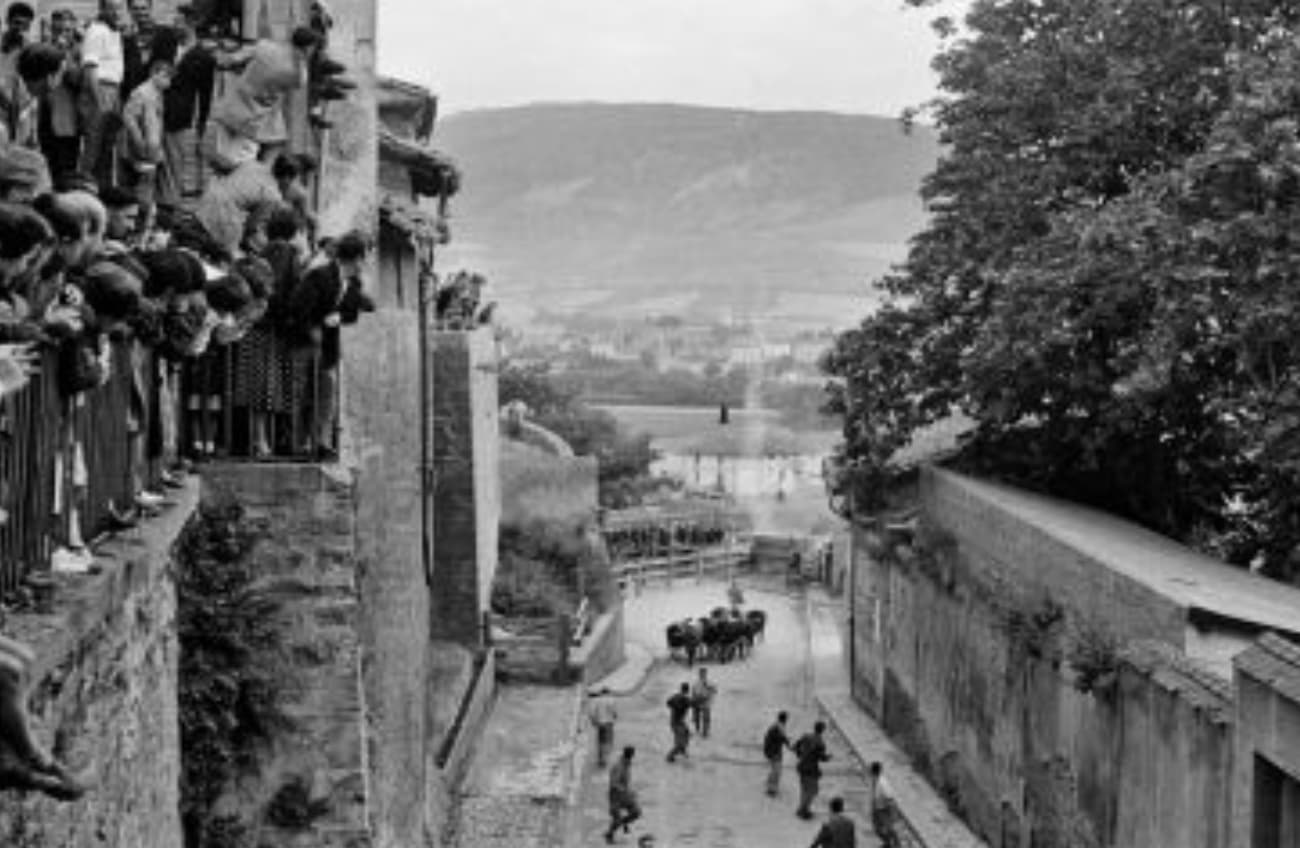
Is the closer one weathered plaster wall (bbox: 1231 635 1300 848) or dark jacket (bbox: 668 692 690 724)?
weathered plaster wall (bbox: 1231 635 1300 848)

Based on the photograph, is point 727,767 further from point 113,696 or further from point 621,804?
point 113,696

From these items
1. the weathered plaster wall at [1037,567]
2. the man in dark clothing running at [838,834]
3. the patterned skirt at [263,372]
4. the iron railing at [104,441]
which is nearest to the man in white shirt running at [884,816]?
the weathered plaster wall at [1037,567]

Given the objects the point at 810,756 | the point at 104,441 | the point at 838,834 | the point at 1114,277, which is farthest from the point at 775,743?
the point at 104,441

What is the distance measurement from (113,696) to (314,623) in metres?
3.06

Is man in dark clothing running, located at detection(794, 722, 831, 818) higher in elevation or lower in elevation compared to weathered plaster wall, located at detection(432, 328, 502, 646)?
lower

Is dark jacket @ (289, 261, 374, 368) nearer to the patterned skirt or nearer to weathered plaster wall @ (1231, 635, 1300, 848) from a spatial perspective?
the patterned skirt

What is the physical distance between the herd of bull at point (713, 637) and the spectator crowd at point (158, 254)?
78.0 ft

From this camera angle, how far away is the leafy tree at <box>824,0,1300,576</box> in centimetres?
2023

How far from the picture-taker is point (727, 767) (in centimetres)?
2823

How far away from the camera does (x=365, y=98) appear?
57.2ft

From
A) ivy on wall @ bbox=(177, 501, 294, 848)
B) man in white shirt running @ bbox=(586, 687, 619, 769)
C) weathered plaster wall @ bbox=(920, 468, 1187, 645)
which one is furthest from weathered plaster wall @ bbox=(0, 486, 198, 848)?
man in white shirt running @ bbox=(586, 687, 619, 769)

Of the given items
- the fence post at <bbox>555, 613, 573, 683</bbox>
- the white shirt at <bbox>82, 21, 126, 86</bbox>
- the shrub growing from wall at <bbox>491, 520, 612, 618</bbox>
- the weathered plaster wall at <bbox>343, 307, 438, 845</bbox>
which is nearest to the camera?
the white shirt at <bbox>82, 21, 126, 86</bbox>

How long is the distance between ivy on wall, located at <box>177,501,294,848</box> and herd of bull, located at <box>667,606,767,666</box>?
26489 mm

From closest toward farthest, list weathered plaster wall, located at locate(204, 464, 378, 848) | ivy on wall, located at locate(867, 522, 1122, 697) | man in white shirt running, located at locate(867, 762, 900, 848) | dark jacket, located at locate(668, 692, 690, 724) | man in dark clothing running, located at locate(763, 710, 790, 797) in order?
1. weathered plaster wall, located at locate(204, 464, 378, 848)
2. ivy on wall, located at locate(867, 522, 1122, 697)
3. man in white shirt running, located at locate(867, 762, 900, 848)
4. man in dark clothing running, located at locate(763, 710, 790, 797)
5. dark jacket, located at locate(668, 692, 690, 724)
